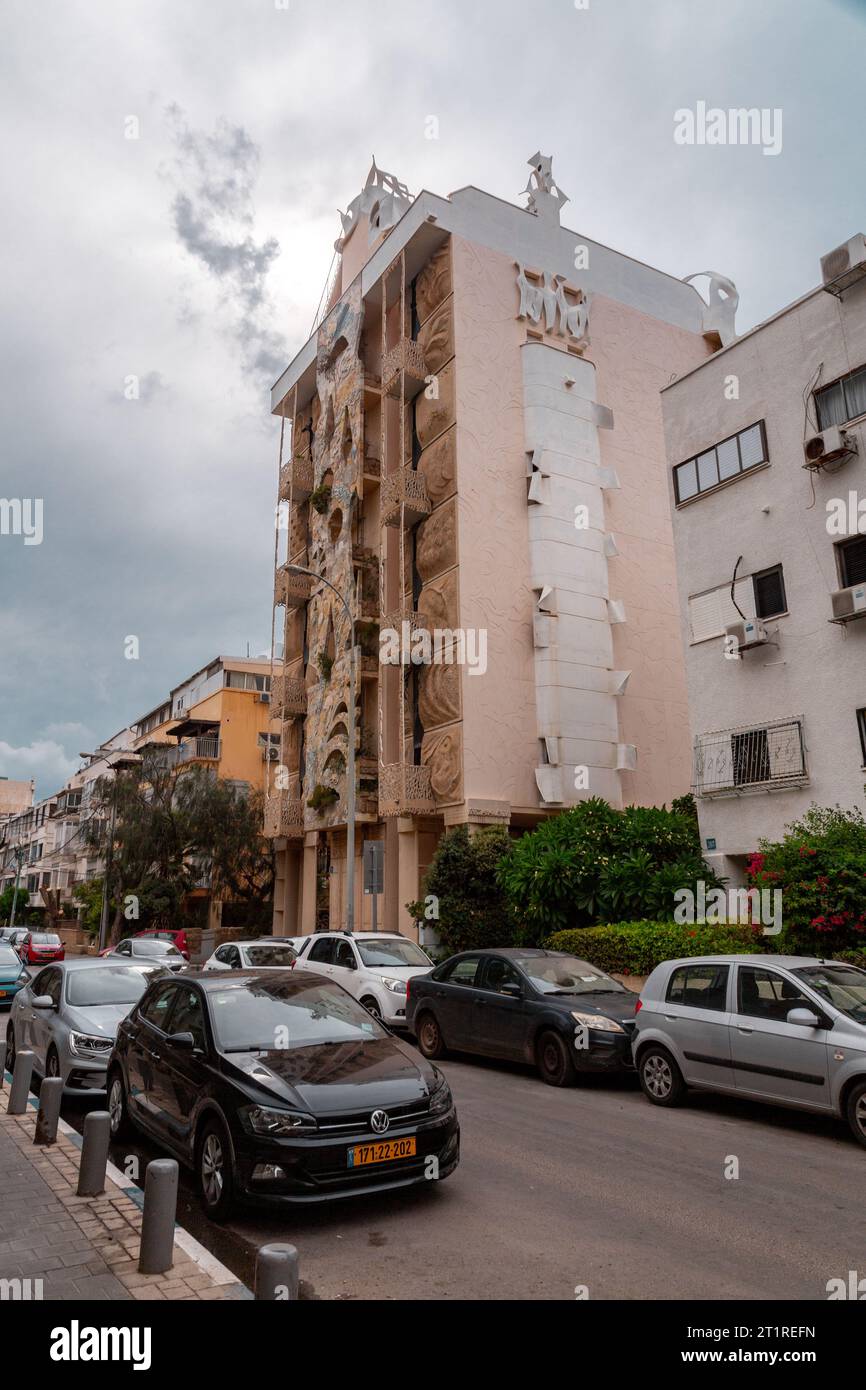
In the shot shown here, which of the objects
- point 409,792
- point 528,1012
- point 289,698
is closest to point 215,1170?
point 528,1012

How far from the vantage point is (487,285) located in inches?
1148

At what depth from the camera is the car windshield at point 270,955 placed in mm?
18297

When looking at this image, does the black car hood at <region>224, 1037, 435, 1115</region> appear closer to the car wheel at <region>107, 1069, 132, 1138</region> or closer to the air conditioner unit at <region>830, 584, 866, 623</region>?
the car wheel at <region>107, 1069, 132, 1138</region>

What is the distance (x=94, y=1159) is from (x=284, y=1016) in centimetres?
158

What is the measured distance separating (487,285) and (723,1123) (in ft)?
85.9

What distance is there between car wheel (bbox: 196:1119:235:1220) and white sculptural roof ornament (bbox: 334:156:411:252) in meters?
32.9

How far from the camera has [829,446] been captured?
16562mm

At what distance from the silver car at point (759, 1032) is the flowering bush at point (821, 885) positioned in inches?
137

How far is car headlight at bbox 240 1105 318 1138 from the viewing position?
583 cm

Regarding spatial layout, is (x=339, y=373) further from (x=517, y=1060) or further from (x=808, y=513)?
(x=517, y=1060)

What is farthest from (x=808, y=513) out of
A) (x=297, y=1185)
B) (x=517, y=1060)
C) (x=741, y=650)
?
(x=297, y=1185)

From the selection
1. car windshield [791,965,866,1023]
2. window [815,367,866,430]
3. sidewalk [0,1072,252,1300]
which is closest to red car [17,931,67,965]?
sidewalk [0,1072,252,1300]

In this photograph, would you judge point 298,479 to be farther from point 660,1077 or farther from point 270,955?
point 660,1077

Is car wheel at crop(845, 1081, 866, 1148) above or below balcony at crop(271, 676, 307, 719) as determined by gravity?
Answer: below
